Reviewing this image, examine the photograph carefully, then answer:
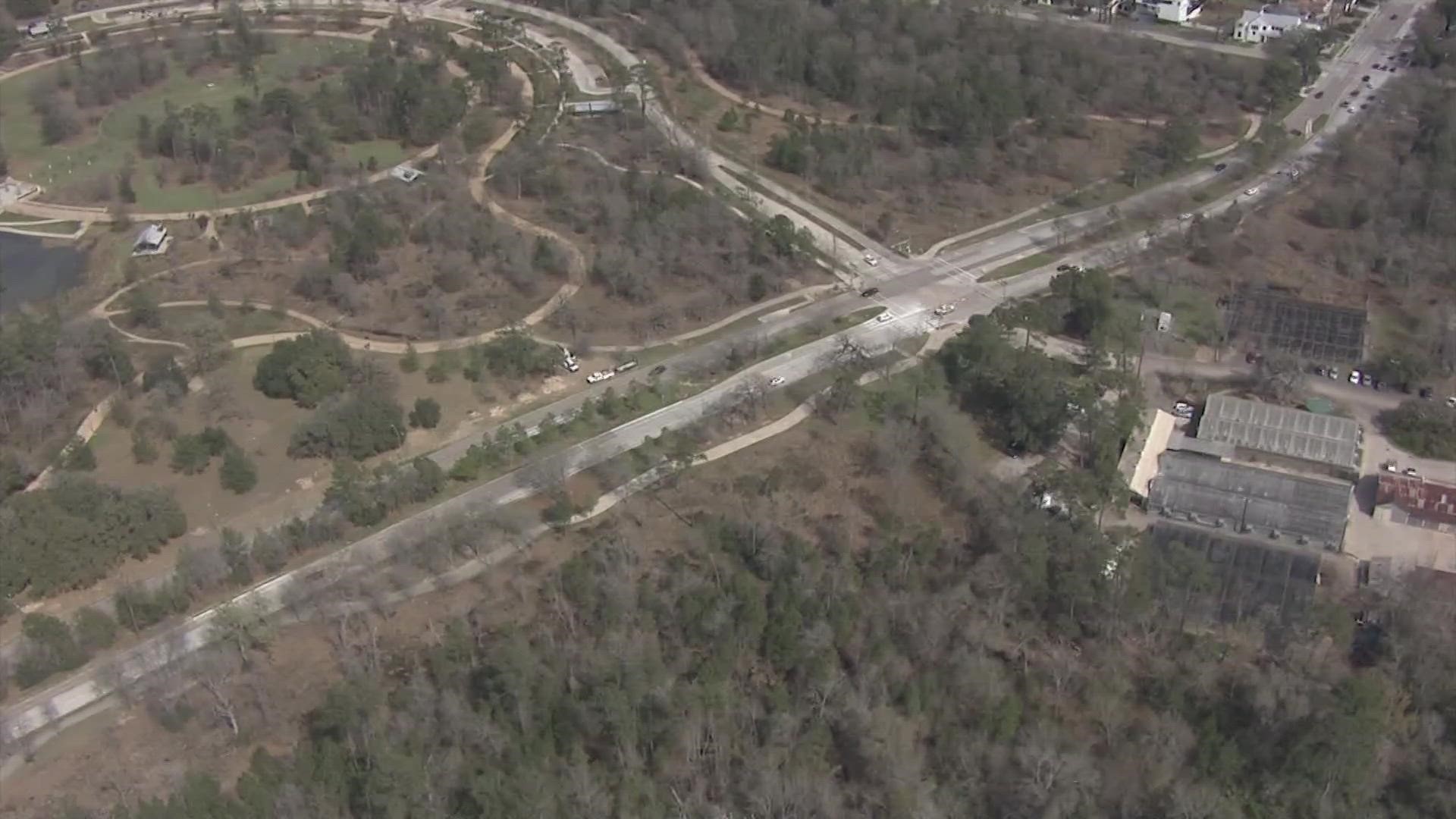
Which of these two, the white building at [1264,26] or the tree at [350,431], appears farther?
the white building at [1264,26]

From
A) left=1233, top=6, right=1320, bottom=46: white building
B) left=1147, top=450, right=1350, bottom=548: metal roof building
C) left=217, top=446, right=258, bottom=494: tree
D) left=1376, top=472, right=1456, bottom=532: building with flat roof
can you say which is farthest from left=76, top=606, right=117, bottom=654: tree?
left=1233, top=6, right=1320, bottom=46: white building

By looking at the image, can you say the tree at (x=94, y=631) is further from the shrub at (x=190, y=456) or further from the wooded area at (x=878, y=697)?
the shrub at (x=190, y=456)

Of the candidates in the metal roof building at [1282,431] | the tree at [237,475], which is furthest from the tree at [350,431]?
the metal roof building at [1282,431]

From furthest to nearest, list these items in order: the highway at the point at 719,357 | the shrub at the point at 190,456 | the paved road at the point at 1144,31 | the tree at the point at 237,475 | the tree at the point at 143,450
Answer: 1. the paved road at the point at 1144,31
2. the tree at the point at 143,450
3. the shrub at the point at 190,456
4. the tree at the point at 237,475
5. the highway at the point at 719,357

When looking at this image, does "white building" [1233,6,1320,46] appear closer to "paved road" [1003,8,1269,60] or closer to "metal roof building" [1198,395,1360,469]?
"paved road" [1003,8,1269,60]

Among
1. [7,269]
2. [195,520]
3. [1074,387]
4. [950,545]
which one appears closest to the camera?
[950,545]

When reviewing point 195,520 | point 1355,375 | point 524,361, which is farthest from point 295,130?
point 1355,375

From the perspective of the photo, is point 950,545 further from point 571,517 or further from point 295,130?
point 295,130

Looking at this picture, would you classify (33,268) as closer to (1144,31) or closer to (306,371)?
(306,371)
